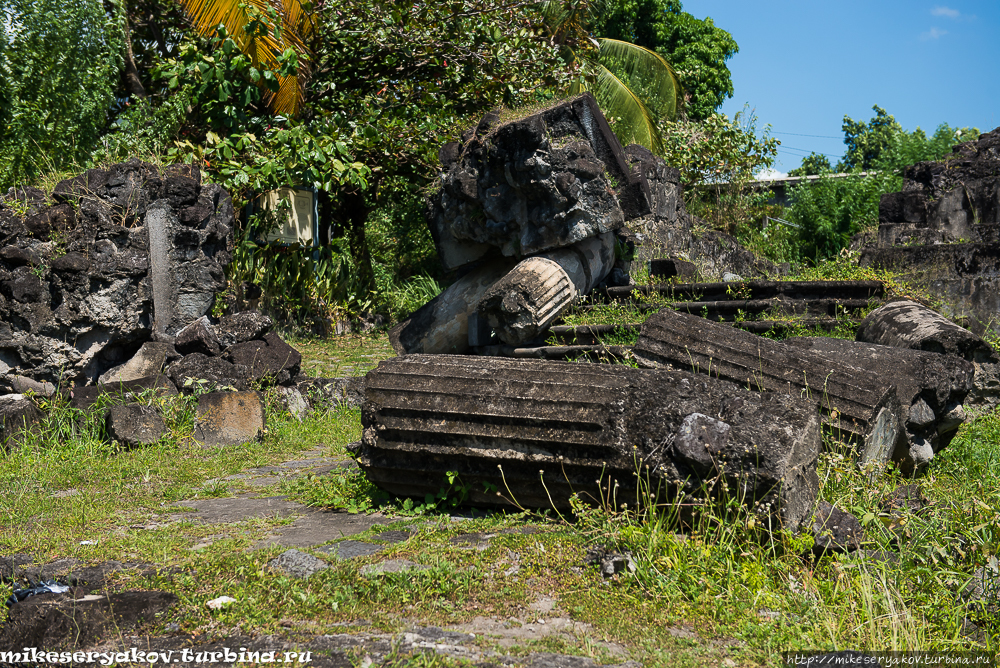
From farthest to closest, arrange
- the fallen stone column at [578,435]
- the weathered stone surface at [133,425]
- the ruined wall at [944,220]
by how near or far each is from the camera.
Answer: the ruined wall at [944,220] < the weathered stone surface at [133,425] < the fallen stone column at [578,435]

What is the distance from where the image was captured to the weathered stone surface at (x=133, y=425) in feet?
18.3

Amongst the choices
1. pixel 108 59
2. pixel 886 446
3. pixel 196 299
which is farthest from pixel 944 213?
pixel 108 59

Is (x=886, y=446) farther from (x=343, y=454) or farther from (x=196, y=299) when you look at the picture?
(x=196, y=299)

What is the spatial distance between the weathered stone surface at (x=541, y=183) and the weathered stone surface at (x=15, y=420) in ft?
13.4

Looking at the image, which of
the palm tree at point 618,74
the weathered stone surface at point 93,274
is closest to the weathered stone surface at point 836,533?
the weathered stone surface at point 93,274

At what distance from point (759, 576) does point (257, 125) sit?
9589mm

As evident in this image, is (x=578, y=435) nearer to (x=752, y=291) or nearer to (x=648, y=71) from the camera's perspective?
(x=752, y=291)

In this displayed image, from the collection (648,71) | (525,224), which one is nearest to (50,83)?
(525,224)

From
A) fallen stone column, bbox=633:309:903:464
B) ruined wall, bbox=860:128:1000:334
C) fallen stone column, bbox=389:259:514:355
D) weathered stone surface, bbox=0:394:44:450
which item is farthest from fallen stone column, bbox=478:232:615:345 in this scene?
weathered stone surface, bbox=0:394:44:450

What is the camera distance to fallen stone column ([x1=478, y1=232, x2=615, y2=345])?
22.8 ft

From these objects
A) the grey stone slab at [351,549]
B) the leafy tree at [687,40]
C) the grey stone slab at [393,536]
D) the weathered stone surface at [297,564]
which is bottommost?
the grey stone slab at [393,536]

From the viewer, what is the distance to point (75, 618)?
2.61 meters

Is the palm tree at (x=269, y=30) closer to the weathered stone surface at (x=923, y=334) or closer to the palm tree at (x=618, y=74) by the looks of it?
the palm tree at (x=618, y=74)

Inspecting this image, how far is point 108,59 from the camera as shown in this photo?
10047 millimetres
